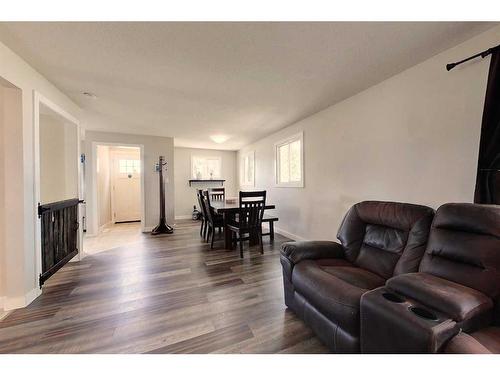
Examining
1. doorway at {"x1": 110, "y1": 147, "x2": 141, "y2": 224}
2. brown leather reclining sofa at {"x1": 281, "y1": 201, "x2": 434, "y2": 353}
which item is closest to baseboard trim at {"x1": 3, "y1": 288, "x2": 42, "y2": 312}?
brown leather reclining sofa at {"x1": 281, "y1": 201, "x2": 434, "y2": 353}

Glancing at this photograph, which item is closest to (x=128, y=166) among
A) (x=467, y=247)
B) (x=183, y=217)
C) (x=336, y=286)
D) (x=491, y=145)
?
(x=183, y=217)

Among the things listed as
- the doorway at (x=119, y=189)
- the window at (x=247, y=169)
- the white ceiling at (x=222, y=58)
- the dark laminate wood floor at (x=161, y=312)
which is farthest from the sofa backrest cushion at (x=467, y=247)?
the doorway at (x=119, y=189)

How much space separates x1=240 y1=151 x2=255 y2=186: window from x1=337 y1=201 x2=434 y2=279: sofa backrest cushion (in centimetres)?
424

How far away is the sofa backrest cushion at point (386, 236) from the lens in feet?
4.96

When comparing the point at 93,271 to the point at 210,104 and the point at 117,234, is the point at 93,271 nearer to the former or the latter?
the point at 117,234

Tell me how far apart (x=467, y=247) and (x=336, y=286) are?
80cm

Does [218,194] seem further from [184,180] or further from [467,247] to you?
[467,247]

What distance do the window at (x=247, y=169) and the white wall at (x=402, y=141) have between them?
246cm

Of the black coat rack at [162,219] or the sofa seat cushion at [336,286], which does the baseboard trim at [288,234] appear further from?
the black coat rack at [162,219]

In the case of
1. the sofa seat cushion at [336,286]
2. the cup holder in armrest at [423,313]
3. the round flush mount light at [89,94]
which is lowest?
the sofa seat cushion at [336,286]

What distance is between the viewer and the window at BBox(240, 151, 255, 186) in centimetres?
610

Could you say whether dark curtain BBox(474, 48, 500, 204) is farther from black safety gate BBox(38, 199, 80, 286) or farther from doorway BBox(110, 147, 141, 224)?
doorway BBox(110, 147, 141, 224)

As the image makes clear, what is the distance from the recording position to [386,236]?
1754 mm
